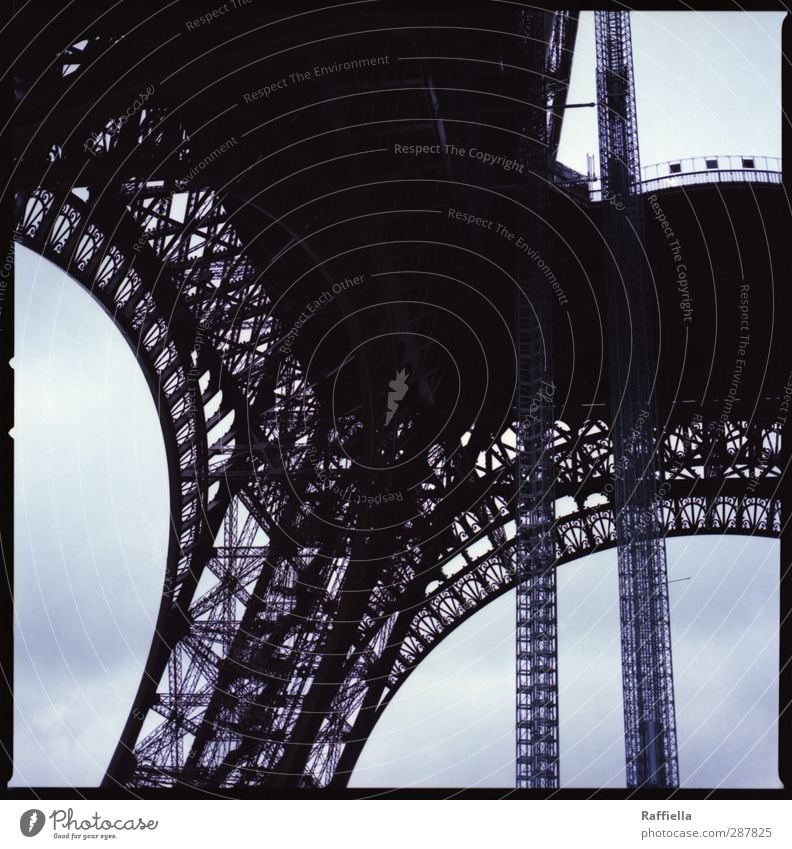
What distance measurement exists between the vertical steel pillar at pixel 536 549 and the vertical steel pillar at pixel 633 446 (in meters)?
1.28

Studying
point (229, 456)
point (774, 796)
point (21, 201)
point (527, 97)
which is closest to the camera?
point (774, 796)

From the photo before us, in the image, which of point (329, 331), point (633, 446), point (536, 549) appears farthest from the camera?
point (329, 331)

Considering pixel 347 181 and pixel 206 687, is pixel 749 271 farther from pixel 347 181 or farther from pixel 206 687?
pixel 206 687

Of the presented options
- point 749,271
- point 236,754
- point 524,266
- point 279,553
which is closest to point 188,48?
point 524,266

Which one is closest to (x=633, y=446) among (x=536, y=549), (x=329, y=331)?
(x=536, y=549)

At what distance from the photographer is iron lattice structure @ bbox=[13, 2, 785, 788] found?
16.4 meters

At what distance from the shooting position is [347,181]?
20.3m

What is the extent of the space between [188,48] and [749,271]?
21.0 m

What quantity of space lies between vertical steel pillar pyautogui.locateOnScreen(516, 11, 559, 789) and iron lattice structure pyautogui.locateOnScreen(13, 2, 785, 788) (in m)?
0.05

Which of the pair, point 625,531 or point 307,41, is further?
point 625,531

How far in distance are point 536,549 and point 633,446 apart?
310cm

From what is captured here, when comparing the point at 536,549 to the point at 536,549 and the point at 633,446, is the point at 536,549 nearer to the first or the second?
the point at 536,549

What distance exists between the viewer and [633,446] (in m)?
18.6

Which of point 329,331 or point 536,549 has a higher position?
point 329,331
